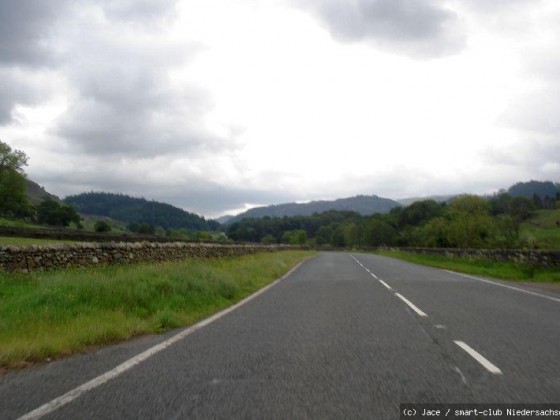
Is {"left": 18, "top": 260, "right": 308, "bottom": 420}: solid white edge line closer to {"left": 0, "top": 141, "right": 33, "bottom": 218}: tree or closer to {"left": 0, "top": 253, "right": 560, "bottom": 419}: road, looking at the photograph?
{"left": 0, "top": 253, "right": 560, "bottom": 419}: road

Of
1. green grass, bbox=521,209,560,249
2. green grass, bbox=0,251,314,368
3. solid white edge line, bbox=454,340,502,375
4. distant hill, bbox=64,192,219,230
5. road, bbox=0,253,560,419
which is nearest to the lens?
road, bbox=0,253,560,419

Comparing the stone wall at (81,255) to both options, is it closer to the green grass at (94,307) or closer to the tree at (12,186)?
the green grass at (94,307)

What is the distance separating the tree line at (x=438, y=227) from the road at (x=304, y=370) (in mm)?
41643

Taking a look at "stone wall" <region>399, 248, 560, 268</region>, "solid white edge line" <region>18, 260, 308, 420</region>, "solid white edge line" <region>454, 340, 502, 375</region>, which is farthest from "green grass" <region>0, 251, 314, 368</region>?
"stone wall" <region>399, 248, 560, 268</region>

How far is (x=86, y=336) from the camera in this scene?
840cm

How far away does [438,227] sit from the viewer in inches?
3314

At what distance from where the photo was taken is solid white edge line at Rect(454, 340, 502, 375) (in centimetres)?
644

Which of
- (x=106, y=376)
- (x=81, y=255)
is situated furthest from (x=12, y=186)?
(x=106, y=376)

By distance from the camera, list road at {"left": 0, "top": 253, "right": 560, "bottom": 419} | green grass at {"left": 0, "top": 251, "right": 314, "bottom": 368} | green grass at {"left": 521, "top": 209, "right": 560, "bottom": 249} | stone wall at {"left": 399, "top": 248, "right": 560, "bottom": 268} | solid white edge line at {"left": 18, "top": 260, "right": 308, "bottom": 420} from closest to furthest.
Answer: solid white edge line at {"left": 18, "top": 260, "right": 308, "bottom": 420}, road at {"left": 0, "top": 253, "right": 560, "bottom": 419}, green grass at {"left": 0, "top": 251, "right": 314, "bottom": 368}, stone wall at {"left": 399, "top": 248, "right": 560, "bottom": 268}, green grass at {"left": 521, "top": 209, "right": 560, "bottom": 249}

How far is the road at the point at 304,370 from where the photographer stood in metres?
5.07

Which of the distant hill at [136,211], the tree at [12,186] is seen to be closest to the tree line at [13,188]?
the tree at [12,186]

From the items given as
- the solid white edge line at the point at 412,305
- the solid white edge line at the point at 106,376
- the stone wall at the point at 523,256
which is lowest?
the solid white edge line at the point at 106,376

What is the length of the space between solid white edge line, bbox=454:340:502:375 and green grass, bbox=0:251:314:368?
5.15 meters

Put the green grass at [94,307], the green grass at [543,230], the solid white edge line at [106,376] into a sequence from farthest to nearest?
the green grass at [543,230] → the green grass at [94,307] → the solid white edge line at [106,376]
